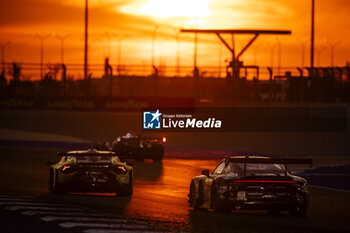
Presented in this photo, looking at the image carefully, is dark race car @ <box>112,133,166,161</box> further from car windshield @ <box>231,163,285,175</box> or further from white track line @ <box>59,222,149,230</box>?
white track line @ <box>59,222,149,230</box>

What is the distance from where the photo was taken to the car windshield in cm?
1777

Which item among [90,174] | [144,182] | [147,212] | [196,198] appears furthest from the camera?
[144,182]

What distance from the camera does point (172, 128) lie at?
5069 centimetres

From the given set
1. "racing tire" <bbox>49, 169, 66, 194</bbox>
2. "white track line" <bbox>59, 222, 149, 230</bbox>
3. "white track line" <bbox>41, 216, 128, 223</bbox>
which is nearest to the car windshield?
"white track line" <bbox>41, 216, 128, 223</bbox>

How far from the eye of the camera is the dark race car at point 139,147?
3638 centimetres

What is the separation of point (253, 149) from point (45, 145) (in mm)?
11615

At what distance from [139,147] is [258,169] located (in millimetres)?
18690

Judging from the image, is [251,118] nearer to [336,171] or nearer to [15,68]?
[15,68]

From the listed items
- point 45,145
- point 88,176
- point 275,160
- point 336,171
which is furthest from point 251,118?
point 275,160

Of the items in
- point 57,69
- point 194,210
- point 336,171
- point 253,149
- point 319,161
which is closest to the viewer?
point 194,210

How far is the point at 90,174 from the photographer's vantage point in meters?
21.3

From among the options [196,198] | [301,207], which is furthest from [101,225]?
[301,207]

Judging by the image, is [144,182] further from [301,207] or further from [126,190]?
[301,207]

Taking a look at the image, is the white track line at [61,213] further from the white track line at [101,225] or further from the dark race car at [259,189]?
the dark race car at [259,189]
